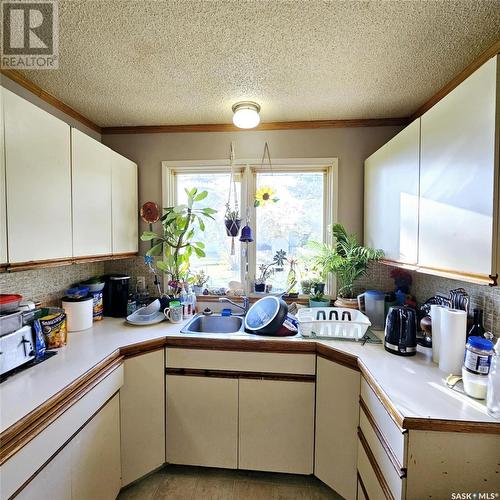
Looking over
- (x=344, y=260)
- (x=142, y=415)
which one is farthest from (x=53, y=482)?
(x=344, y=260)

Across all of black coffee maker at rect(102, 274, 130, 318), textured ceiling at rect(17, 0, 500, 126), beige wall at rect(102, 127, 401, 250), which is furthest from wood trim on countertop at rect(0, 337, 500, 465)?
textured ceiling at rect(17, 0, 500, 126)

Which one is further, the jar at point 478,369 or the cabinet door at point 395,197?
the cabinet door at point 395,197

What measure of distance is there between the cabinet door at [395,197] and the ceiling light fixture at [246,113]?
2.88 ft

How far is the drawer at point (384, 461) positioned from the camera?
0.92 m

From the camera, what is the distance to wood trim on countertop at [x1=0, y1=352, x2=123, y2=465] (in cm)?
80

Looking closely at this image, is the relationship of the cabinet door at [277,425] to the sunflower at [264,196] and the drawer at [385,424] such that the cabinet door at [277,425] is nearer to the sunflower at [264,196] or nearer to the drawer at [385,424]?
the drawer at [385,424]

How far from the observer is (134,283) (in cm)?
219

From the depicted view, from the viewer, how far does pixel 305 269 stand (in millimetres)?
2133

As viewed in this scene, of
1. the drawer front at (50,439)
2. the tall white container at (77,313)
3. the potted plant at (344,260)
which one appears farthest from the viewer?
the potted plant at (344,260)

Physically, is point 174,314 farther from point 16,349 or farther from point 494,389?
point 494,389

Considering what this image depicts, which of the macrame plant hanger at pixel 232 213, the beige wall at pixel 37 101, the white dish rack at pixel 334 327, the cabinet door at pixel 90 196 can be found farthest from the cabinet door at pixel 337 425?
the beige wall at pixel 37 101

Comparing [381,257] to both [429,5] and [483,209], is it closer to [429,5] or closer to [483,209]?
[483,209]

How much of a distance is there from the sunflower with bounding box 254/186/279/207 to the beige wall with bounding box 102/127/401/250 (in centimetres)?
27

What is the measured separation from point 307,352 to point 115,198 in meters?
1.66
